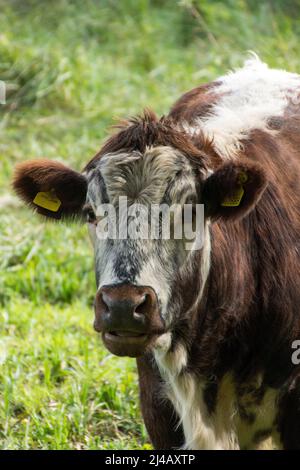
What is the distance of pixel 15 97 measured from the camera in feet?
34.7

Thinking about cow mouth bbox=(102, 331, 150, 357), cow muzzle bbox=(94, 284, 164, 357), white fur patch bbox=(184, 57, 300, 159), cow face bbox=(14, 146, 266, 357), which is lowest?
cow mouth bbox=(102, 331, 150, 357)

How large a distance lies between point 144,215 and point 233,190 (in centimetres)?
43

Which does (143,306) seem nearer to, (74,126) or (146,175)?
(146,175)

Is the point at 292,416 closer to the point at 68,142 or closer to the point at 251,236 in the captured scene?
the point at 251,236

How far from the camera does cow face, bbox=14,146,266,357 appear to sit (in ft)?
12.9

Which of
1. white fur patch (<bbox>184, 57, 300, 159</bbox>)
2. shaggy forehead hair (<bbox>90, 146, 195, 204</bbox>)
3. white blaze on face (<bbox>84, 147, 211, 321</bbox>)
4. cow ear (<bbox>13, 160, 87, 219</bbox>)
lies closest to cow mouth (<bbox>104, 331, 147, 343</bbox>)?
white blaze on face (<bbox>84, 147, 211, 321</bbox>)

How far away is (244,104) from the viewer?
207 inches

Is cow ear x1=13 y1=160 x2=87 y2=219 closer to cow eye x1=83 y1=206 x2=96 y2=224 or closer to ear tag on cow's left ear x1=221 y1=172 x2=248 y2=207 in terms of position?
cow eye x1=83 y1=206 x2=96 y2=224

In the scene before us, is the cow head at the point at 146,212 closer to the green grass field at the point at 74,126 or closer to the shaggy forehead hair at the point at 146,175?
the shaggy forehead hair at the point at 146,175

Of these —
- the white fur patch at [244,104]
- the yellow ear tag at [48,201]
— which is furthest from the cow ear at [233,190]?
the yellow ear tag at [48,201]

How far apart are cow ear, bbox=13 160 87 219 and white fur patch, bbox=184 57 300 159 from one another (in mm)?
575

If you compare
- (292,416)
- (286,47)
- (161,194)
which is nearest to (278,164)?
(161,194)

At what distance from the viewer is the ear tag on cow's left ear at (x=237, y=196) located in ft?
13.8
